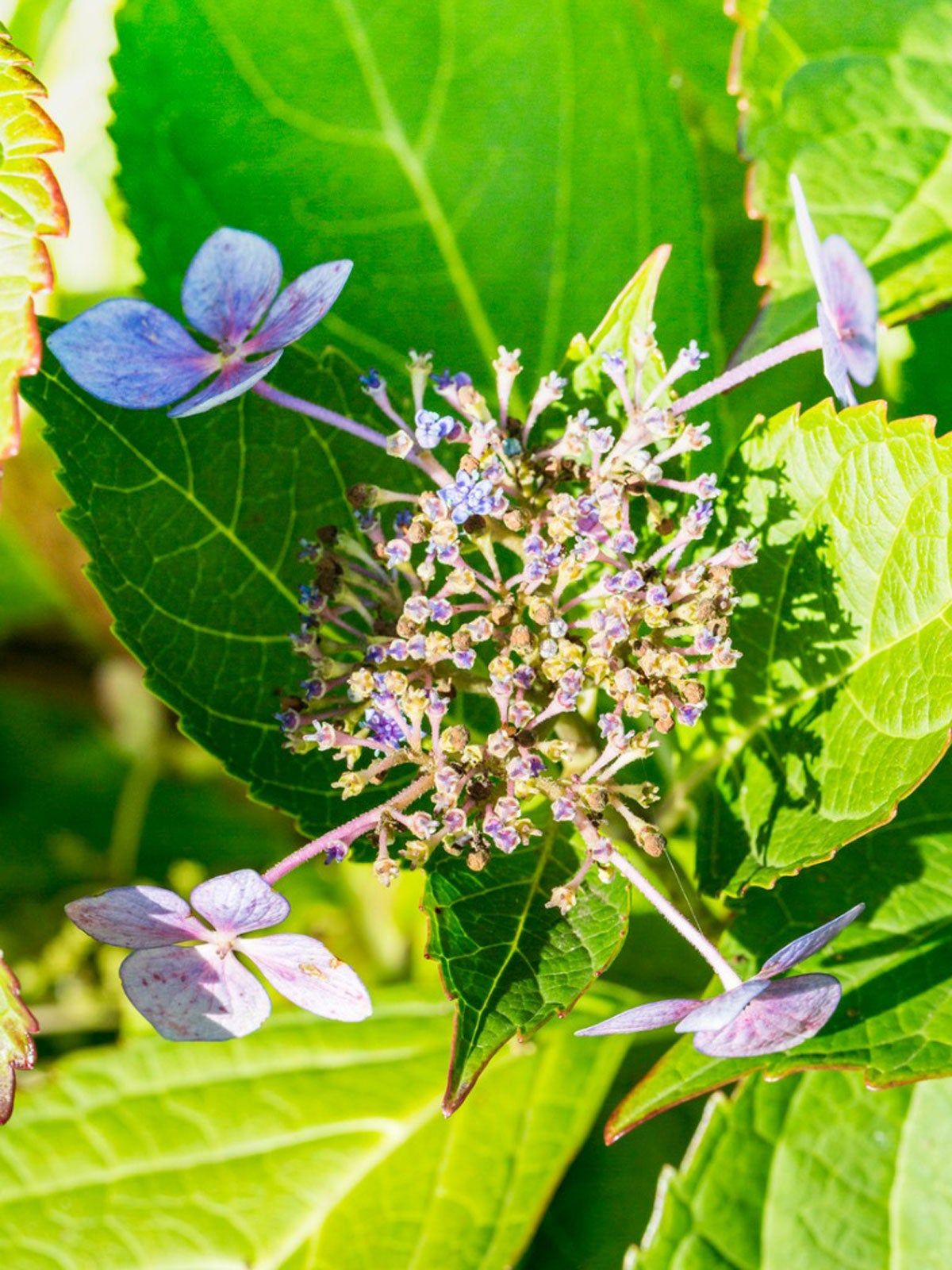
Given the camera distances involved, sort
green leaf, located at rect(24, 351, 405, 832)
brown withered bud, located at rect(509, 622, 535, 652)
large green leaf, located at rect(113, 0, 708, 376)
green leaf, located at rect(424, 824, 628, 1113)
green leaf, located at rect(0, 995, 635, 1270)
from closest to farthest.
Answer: green leaf, located at rect(424, 824, 628, 1113) → brown withered bud, located at rect(509, 622, 535, 652) → green leaf, located at rect(24, 351, 405, 832) → large green leaf, located at rect(113, 0, 708, 376) → green leaf, located at rect(0, 995, 635, 1270)

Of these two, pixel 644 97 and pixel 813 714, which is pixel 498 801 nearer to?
pixel 813 714

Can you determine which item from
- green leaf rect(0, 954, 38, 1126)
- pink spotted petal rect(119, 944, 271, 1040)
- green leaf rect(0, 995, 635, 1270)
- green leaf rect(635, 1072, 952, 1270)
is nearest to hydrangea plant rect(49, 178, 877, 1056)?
pink spotted petal rect(119, 944, 271, 1040)

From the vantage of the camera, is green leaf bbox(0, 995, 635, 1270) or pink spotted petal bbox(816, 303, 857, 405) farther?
green leaf bbox(0, 995, 635, 1270)

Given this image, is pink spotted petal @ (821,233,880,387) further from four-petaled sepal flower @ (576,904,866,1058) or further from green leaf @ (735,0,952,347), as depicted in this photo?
four-petaled sepal flower @ (576,904,866,1058)

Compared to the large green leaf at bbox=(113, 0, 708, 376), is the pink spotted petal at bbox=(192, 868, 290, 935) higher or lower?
lower

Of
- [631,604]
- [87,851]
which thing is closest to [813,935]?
[631,604]

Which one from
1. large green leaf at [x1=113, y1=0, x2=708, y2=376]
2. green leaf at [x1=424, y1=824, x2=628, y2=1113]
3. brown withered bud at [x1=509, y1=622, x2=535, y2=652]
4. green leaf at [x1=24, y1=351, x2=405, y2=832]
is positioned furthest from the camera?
large green leaf at [x1=113, y1=0, x2=708, y2=376]

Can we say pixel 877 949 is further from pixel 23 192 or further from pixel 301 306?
pixel 23 192

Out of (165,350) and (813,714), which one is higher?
(165,350)
